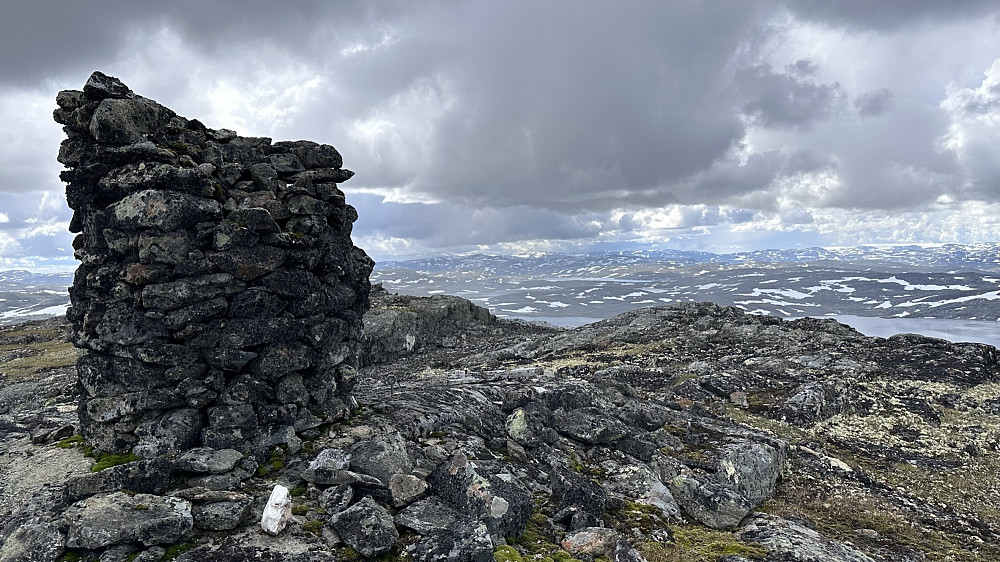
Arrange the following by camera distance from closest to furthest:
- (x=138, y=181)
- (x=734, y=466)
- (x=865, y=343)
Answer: (x=138, y=181), (x=734, y=466), (x=865, y=343)

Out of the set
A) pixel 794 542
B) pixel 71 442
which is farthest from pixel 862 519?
pixel 71 442

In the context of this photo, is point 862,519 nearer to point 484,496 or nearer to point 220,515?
point 484,496

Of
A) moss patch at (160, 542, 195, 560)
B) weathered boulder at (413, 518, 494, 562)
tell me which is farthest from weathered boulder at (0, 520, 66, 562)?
weathered boulder at (413, 518, 494, 562)

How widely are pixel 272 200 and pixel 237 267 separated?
2981mm

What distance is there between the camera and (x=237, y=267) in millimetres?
17297

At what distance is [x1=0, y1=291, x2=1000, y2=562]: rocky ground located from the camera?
1206cm

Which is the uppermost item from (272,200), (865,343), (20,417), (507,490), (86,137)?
(86,137)

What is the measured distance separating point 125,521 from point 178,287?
25.5ft

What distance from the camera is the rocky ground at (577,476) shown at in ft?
39.6

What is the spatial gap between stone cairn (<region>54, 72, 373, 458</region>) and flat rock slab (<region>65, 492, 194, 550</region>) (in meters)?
4.37

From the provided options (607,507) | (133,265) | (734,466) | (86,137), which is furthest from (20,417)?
(734,466)

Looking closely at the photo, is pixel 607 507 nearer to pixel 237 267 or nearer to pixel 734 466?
pixel 734 466

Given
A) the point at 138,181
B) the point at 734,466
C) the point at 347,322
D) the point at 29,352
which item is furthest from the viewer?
the point at 29,352

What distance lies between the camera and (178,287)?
16500 mm
